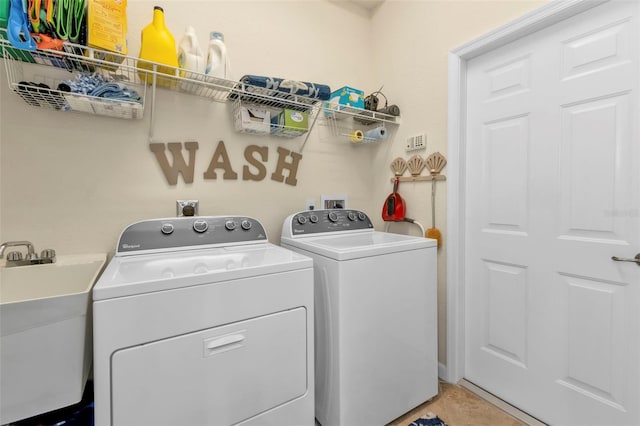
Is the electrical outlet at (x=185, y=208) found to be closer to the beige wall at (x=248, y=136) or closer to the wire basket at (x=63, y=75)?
the beige wall at (x=248, y=136)

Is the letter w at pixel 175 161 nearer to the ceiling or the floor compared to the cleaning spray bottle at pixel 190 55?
nearer to the floor

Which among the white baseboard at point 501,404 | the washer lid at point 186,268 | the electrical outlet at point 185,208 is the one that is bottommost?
the white baseboard at point 501,404

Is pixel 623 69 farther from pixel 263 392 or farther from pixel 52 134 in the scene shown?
pixel 52 134

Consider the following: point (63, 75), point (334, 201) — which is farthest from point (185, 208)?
point (334, 201)

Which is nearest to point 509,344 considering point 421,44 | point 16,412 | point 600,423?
point 600,423

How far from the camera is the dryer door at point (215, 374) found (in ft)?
3.19

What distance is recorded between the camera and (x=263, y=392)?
1.20 metres

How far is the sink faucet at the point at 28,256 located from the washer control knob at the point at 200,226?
614mm

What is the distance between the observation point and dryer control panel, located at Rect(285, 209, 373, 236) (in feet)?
6.14

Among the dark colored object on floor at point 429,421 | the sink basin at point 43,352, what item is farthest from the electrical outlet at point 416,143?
the sink basin at point 43,352

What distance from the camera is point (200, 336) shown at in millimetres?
1062

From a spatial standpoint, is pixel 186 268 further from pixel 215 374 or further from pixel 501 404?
pixel 501 404

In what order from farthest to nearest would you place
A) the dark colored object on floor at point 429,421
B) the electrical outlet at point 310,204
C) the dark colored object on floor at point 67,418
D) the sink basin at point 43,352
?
the electrical outlet at point 310,204, the dark colored object on floor at point 429,421, the dark colored object on floor at point 67,418, the sink basin at point 43,352

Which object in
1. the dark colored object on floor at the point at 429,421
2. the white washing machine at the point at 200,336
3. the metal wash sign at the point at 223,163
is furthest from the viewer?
the metal wash sign at the point at 223,163
